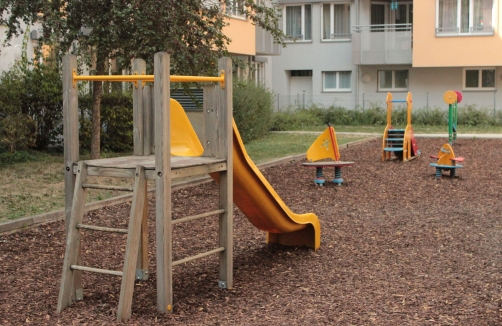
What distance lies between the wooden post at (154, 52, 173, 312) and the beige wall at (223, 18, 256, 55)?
820 inches

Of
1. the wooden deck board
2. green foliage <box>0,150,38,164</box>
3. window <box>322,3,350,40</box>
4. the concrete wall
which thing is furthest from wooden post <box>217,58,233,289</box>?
window <box>322,3,350,40</box>

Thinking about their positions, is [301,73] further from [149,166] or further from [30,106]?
[149,166]

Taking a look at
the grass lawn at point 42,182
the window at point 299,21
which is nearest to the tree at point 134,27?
the grass lawn at point 42,182

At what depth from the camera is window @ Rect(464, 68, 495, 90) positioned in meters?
33.0

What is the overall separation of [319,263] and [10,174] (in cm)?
767

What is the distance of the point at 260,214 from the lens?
6.97 meters

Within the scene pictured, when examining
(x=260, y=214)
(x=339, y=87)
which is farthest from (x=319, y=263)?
(x=339, y=87)

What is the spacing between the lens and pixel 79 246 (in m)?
5.74

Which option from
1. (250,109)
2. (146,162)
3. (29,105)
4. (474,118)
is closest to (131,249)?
(146,162)

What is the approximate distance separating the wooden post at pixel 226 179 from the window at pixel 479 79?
95.0 ft

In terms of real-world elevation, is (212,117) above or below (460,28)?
below

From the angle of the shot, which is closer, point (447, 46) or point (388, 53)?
point (447, 46)

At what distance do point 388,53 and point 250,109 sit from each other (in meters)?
13.2

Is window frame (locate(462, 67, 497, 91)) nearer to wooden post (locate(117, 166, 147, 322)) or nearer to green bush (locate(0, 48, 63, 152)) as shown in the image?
green bush (locate(0, 48, 63, 152))
